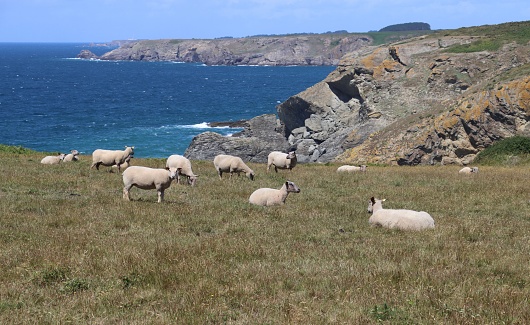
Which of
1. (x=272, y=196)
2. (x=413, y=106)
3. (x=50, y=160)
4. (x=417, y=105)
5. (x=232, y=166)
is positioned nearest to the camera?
(x=272, y=196)

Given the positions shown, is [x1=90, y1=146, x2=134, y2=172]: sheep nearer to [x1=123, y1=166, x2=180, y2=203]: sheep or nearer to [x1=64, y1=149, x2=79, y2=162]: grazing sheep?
[x1=64, y1=149, x2=79, y2=162]: grazing sheep

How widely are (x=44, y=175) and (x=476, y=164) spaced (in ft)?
104

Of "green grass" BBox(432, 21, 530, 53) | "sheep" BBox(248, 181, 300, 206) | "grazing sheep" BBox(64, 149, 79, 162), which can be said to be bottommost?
"grazing sheep" BBox(64, 149, 79, 162)

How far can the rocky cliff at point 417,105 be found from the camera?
46.0 meters

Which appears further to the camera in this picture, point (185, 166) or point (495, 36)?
point (495, 36)

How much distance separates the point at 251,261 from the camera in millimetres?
11195

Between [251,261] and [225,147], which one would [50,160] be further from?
[225,147]

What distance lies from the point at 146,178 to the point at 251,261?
877 cm

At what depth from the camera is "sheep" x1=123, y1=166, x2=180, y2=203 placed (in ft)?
61.6

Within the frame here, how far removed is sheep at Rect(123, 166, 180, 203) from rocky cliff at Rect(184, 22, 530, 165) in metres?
34.1

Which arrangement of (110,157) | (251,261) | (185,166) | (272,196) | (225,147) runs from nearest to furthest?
1. (251,261)
2. (272,196)
3. (185,166)
4. (110,157)
5. (225,147)

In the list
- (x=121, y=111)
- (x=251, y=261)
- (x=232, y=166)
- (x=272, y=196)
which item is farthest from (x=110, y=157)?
(x=121, y=111)

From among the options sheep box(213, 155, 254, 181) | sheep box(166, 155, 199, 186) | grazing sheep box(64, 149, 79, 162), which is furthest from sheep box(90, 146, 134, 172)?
grazing sheep box(64, 149, 79, 162)

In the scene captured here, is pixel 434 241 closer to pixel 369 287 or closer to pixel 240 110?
pixel 369 287
